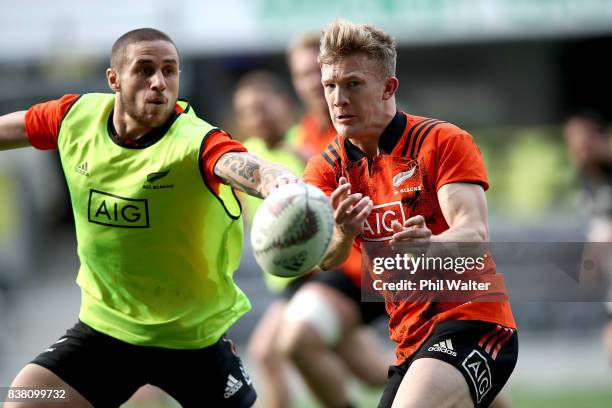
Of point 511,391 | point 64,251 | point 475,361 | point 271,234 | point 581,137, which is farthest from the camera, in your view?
point 64,251

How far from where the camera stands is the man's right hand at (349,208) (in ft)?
14.4

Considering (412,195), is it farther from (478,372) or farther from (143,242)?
(143,242)

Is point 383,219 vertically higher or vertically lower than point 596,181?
higher

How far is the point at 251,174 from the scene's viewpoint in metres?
4.54

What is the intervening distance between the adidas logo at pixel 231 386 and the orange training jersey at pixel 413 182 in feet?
2.91

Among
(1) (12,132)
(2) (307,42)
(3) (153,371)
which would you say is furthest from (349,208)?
(2) (307,42)

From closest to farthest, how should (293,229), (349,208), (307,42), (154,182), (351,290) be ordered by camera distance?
(293,229) < (349,208) < (154,182) < (351,290) < (307,42)

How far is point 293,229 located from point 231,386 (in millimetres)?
1419

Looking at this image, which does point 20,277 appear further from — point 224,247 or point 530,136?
point 224,247

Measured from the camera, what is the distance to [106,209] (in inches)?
204

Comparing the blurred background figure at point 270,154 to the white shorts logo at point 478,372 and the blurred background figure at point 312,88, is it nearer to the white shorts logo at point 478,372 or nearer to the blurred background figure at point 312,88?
the blurred background figure at point 312,88

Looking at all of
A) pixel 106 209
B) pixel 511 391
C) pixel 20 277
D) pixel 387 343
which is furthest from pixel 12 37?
pixel 106 209

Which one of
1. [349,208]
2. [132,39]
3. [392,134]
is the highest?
[132,39]

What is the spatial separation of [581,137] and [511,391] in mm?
3261
